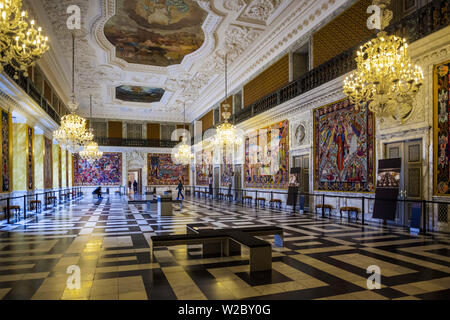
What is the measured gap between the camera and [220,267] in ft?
16.0

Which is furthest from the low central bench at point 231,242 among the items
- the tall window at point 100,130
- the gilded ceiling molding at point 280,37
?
the tall window at point 100,130

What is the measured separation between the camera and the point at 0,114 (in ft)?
37.8

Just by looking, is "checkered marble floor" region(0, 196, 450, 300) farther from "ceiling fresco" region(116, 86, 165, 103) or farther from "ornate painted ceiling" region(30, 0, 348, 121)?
"ceiling fresco" region(116, 86, 165, 103)

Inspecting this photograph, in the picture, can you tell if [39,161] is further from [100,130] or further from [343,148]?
[343,148]

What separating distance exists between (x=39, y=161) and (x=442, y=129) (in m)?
17.9

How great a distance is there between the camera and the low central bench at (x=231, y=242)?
4.62 metres

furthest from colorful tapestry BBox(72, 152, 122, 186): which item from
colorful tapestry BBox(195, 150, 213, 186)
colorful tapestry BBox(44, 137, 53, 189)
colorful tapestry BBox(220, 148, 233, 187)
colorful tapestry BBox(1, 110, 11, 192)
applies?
colorful tapestry BBox(1, 110, 11, 192)

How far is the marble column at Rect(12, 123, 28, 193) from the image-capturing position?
567 inches

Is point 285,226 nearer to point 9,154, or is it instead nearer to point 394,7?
point 394,7

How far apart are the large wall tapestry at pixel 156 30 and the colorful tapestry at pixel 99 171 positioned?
1399cm

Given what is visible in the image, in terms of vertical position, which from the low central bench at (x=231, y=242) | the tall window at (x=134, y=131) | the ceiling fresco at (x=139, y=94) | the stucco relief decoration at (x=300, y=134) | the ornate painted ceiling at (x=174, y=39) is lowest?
the low central bench at (x=231, y=242)

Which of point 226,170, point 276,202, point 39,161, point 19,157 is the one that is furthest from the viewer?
point 226,170

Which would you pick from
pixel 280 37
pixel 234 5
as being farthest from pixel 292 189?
pixel 234 5

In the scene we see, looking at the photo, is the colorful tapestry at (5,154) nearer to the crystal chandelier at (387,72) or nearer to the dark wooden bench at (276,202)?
the dark wooden bench at (276,202)
